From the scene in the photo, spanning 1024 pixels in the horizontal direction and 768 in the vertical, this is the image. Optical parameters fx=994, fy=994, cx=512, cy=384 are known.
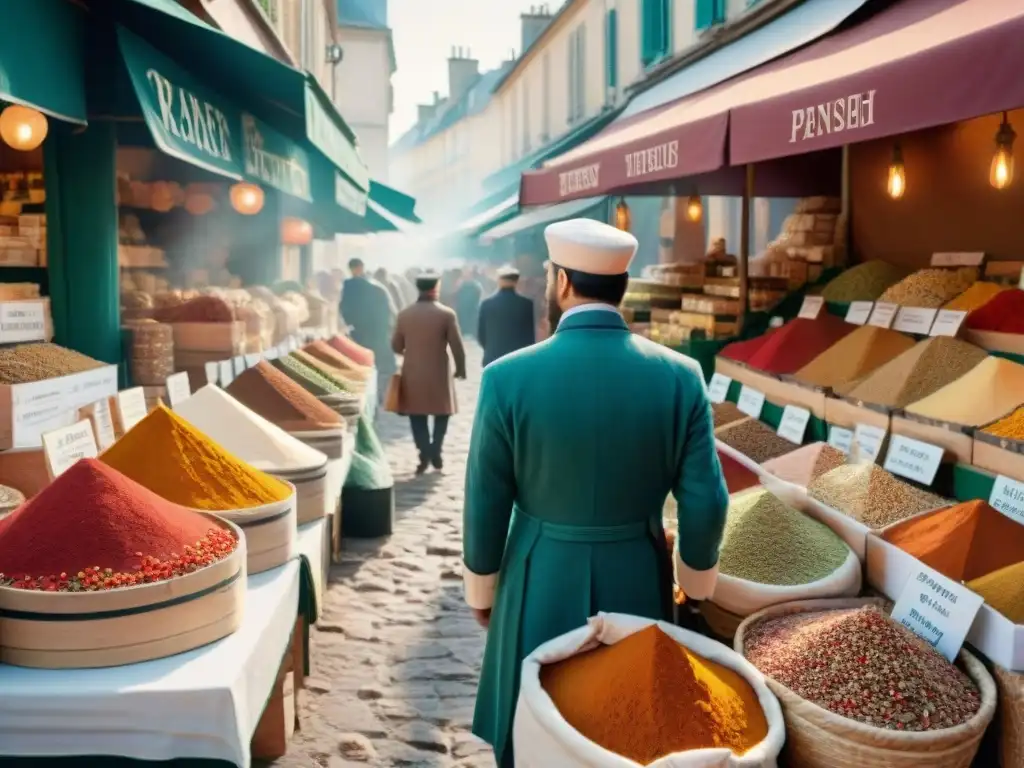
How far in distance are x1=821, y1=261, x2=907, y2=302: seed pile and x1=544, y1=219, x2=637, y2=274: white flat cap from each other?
3.38 meters

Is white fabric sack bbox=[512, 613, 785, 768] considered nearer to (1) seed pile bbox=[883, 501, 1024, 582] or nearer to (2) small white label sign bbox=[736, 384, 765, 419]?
(1) seed pile bbox=[883, 501, 1024, 582]

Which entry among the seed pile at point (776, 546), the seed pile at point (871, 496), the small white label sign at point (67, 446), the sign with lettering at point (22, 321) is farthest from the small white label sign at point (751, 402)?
the sign with lettering at point (22, 321)

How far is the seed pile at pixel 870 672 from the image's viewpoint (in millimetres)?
2193

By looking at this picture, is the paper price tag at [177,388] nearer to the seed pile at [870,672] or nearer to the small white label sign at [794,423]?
the small white label sign at [794,423]

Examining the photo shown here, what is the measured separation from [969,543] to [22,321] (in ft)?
13.5

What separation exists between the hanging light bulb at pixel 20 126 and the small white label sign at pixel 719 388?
3677 millimetres

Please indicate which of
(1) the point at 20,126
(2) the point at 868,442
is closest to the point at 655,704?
(2) the point at 868,442

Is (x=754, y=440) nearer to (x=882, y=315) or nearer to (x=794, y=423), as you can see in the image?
(x=794, y=423)

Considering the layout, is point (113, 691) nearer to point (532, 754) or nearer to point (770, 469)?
point (532, 754)

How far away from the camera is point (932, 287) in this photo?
493cm

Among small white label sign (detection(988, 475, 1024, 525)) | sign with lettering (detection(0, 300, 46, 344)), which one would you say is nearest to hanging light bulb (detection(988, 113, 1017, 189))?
small white label sign (detection(988, 475, 1024, 525))

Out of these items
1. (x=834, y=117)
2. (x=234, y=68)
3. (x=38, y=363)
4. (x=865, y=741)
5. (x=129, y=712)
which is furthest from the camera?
(x=234, y=68)

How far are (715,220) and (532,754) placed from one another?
11.3 m

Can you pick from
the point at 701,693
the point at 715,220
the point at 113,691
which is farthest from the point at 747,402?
the point at 715,220
